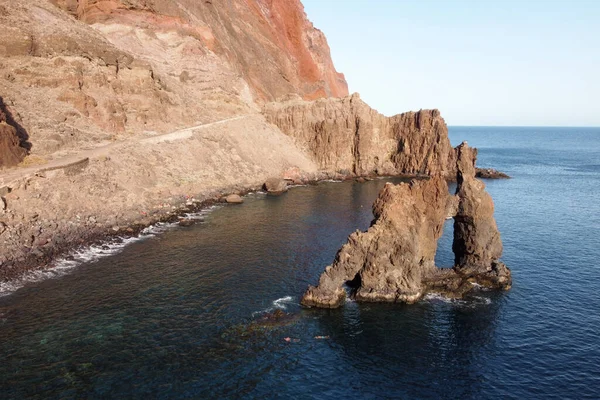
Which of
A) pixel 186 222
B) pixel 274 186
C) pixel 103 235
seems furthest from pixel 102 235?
pixel 274 186

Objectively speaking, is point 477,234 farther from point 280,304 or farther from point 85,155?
point 85,155

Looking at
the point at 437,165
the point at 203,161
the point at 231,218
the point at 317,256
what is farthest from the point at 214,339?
the point at 437,165

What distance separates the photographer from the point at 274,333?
119ft

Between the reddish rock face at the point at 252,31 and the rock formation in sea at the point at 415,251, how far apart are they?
9820cm

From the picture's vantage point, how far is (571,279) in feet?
157

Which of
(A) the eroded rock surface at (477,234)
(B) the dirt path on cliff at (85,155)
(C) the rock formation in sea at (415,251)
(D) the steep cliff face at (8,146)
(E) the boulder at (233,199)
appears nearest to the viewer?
(C) the rock formation in sea at (415,251)

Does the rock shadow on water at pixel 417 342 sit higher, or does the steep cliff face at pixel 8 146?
the steep cliff face at pixel 8 146

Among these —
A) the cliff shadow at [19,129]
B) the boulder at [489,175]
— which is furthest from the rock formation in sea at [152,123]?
the boulder at [489,175]

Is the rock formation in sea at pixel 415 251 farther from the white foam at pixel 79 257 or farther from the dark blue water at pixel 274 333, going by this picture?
the white foam at pixel 79 257

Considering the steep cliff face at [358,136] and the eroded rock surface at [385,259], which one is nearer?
the eroded rock surface at [385,259]

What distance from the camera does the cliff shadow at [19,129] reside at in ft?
222

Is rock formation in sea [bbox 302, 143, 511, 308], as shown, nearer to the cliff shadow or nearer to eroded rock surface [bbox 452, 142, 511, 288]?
eroded rock surface [bbox 452, 142, 511, 288]

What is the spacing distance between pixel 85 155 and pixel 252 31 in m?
98.8

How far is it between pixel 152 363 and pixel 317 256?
26.9m
